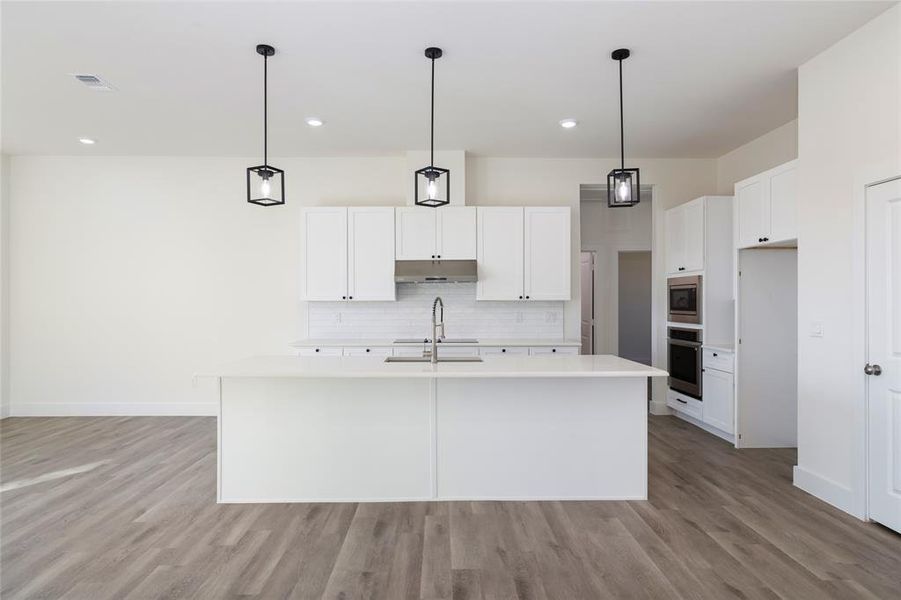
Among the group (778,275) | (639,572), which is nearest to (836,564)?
Result: (639,572)

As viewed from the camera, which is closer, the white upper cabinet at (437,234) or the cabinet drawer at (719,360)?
the cabinet drawer at (719,360)

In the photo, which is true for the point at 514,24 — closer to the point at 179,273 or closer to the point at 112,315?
the point at 179,273

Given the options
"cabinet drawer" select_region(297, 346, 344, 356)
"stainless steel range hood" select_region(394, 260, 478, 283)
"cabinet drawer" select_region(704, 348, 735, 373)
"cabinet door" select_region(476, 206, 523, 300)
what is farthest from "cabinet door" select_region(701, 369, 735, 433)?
"cabinet drawer" select_region(297, 346, 344, 356)

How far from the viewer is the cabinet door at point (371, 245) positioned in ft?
17.1

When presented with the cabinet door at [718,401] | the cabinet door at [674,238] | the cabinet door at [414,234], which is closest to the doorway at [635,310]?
the cabinet door at [674,238]

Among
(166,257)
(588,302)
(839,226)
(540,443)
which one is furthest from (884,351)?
(166,257)

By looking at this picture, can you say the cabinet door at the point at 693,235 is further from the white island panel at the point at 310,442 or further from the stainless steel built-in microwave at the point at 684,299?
the white island panel at the point at 310,442

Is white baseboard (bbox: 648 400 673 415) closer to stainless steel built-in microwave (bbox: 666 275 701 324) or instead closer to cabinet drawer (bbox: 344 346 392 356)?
stainless steel built-in microwave (bbox: 666 275 701 324)

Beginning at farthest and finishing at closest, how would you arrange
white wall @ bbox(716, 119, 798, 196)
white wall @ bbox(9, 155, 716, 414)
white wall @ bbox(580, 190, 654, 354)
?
white wall @ bbox(580, 190, 654, 354), white wall @ bbox(9, 155, 716, 414), white wall @ bbox(716, 119, 798, 196)

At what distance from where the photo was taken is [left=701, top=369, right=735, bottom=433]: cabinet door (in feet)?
14.5

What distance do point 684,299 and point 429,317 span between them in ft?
8.89

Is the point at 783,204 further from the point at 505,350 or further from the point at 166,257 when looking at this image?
the point at 166,257

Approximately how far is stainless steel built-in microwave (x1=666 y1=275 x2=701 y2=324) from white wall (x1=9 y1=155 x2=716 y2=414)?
1.01 ft

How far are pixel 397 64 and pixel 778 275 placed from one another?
3.69 metres
